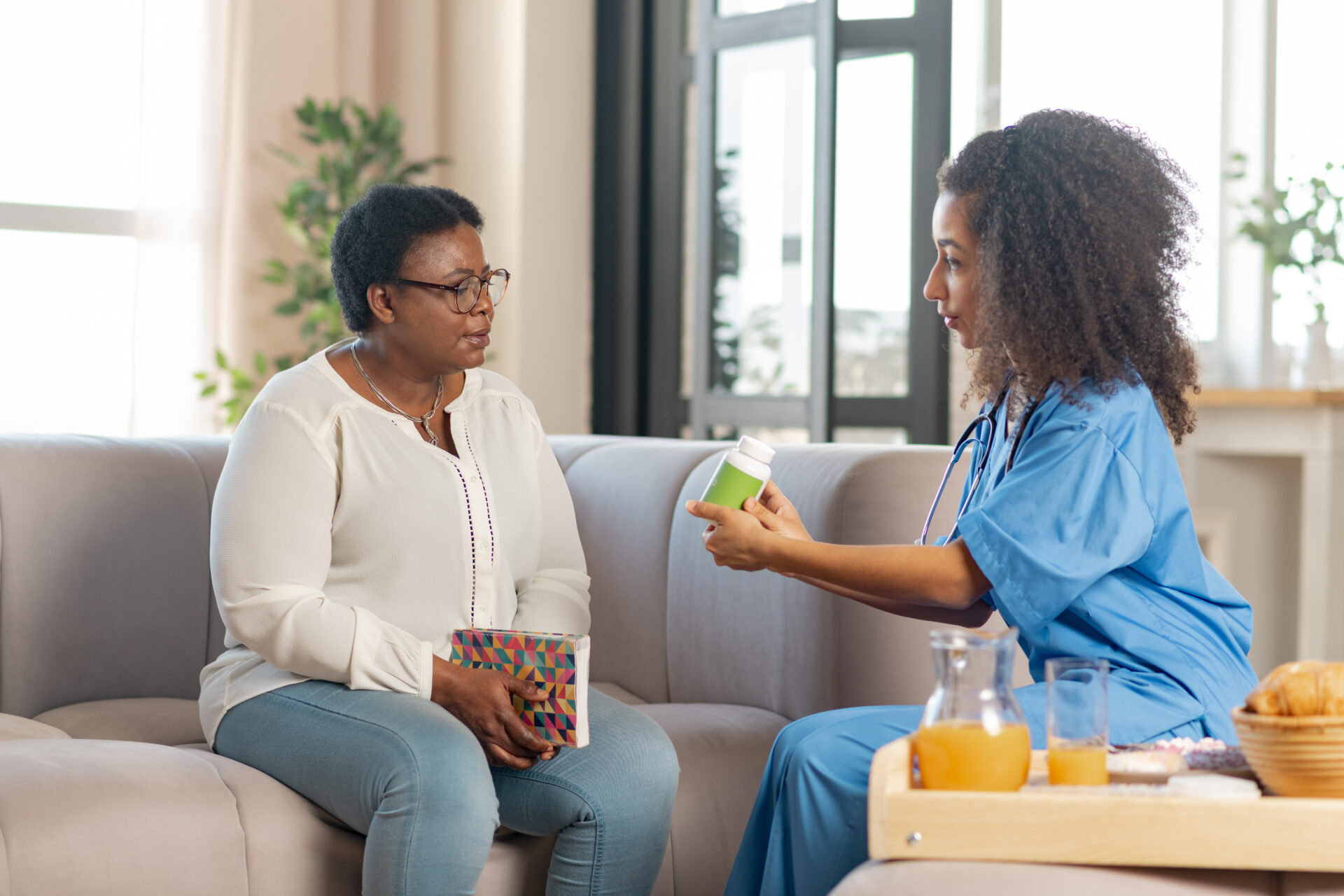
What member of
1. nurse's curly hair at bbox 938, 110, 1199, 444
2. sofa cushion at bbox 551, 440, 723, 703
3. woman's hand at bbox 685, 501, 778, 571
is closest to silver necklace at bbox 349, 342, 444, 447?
sofa cushion at bbox 551, 440, 723, 703

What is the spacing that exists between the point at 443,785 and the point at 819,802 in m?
0.45

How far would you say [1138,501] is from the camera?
1.19 metres

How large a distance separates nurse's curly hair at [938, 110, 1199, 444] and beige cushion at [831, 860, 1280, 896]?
0.48m

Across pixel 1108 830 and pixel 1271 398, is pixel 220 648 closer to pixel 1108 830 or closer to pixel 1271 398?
pixel 1108 830

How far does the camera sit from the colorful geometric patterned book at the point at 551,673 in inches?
59.2

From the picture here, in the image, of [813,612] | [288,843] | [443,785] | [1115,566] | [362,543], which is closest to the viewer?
[1115,566]

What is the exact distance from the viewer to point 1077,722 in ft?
3.16

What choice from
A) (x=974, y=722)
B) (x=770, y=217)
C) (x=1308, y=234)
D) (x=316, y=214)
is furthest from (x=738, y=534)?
(x=1308, y=234)

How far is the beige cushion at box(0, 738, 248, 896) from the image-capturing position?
141cm

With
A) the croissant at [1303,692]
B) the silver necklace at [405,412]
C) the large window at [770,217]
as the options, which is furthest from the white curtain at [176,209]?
the croissant at [1303,692]

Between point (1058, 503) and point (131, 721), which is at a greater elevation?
point (1058, 503)

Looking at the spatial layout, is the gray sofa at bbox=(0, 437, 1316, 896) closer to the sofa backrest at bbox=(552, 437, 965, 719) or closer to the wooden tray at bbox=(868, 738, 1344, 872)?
the sofa backrest at bbox=(552, 437, 965, 719)

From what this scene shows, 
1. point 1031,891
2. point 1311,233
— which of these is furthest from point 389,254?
point 1311,233

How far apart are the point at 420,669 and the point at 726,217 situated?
98.5 inches
